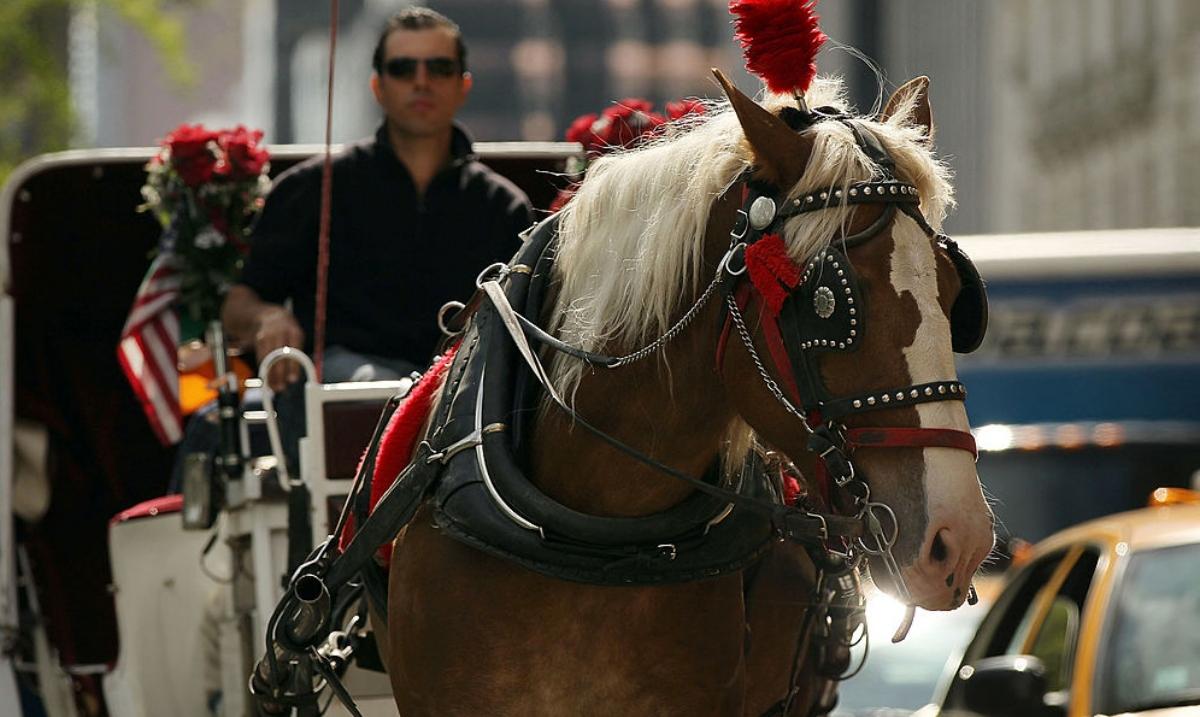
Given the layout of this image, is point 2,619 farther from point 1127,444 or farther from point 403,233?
point 1127,444

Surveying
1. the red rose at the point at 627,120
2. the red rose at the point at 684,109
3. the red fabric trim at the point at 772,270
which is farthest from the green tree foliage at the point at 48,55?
the red fabric trim at the point at 772,270

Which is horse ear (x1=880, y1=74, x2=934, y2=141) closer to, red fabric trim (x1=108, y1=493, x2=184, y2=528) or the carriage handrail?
the carriage handrail

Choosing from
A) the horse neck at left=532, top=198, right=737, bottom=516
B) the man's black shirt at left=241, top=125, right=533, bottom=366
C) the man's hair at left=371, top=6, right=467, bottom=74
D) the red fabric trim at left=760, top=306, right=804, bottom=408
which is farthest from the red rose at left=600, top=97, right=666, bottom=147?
the red fabric trim at left=760, top=306, right=804, bottom=408

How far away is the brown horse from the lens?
4.14 m

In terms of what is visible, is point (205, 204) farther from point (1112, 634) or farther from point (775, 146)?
point (775, 146)

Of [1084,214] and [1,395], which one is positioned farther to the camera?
[1084,214]

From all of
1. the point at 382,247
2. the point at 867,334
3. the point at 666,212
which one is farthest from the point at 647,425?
the point at 382,247

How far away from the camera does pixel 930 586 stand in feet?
13.2

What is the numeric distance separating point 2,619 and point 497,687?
305 cm

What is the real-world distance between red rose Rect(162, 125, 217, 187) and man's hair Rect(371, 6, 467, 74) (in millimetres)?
755

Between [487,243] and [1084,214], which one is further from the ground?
[487,243]

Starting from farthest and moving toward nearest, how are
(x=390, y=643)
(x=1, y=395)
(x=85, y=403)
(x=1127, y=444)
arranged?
(x=1127, y=444)
(x=85, y=403)
(x=1, y=395)
(x=390, y=643)

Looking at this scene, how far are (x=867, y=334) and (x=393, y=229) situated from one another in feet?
8.63

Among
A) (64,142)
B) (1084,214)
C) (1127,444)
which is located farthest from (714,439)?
(1084,214)
